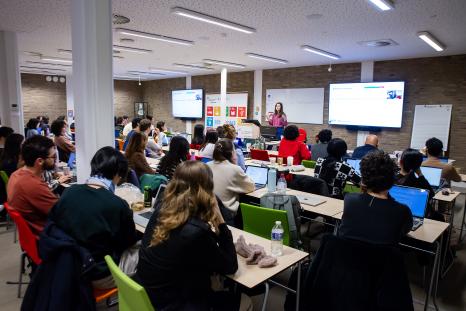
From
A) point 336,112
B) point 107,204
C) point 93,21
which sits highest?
point 93,21

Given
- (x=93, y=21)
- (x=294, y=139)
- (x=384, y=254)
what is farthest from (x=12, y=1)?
(x=384, y=254)

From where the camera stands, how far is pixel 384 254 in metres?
1.63

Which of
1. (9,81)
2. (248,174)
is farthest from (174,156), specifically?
Result: (9,81)

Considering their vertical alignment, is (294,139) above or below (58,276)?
above

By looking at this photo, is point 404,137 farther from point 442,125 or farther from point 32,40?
point 32,40

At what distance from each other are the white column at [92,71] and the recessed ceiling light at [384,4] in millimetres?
3176

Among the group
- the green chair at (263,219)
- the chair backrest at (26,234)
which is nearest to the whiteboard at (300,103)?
the green chair at (263,219)

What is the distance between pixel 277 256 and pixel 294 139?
3.64 meters

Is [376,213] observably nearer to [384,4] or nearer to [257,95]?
[384,4]

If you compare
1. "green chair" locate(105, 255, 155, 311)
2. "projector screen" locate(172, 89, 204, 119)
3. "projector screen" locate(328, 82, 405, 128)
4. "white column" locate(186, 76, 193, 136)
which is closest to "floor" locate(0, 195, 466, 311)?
"green chair" locate(105, 255, 155, 311)

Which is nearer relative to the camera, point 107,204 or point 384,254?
point 384,254

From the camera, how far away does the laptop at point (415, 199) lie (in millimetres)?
2738

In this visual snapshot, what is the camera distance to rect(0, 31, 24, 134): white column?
628 centimetres

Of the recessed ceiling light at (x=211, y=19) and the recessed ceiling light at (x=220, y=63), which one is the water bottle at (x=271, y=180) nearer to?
the recessed ceiling light at (x=211, y=19)
